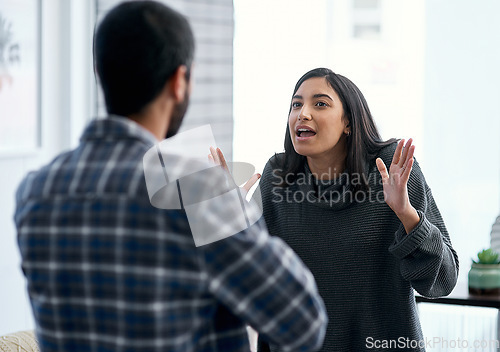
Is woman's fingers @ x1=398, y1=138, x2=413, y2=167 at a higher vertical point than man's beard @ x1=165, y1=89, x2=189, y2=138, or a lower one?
lower

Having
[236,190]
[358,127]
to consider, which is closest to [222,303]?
[236,190]

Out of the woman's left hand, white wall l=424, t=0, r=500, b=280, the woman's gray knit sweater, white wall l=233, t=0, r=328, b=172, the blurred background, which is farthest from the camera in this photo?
white wall l=233, t=0, r=328, b=172

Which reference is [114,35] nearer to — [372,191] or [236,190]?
[236,190]

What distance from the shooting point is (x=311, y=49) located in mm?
3307

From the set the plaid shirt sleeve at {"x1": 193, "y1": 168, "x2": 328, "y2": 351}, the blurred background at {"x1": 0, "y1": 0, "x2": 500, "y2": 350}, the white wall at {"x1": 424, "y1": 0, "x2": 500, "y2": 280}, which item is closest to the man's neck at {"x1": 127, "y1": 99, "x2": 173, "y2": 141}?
the plaid shirt sleeve at {"x1": 193, "y1": 168, "x2": 328, "y2": 351}

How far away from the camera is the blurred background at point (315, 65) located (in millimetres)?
2934

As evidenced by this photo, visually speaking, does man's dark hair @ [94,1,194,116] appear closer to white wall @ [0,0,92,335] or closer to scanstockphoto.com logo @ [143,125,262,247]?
scanstockphoto.com logo @ [143,125,262,247]

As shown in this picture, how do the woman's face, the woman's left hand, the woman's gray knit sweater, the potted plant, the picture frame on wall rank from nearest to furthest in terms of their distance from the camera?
the woman's left hand
the woman's gray knit sweater
the woman's face
the potted plant
the picture frame on wall

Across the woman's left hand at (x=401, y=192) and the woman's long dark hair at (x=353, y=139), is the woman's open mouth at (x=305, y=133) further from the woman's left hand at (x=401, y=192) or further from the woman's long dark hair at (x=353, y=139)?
the woman's left hand at (x=401, y=192)

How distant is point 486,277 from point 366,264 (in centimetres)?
78

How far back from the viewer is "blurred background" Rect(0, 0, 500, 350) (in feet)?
9.62

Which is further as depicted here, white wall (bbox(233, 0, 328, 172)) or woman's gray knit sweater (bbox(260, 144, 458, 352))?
white wall (bbox(233, 0, 328, 172))

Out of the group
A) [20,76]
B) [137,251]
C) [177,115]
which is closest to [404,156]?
[177,115]

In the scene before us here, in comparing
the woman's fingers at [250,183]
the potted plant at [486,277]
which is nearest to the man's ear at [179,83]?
the woman's fingers at [250,183]
